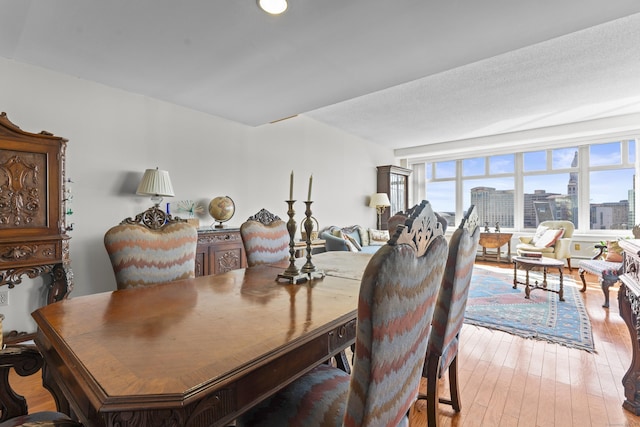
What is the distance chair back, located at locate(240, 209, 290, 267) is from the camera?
209 cm

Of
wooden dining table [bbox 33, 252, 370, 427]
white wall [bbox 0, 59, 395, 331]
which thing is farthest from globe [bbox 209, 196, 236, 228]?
wooden dining table [bbox 33, 252, 370, 427]

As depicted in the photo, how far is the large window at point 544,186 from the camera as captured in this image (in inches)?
220

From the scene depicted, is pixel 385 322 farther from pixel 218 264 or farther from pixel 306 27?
pixel 218 264

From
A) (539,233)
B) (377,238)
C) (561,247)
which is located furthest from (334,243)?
(539,233)

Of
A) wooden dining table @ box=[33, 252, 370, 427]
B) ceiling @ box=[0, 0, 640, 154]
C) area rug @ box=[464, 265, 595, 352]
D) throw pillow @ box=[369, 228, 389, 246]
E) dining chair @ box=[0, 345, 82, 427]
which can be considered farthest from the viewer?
throw pillow @ box=[369, 228, 389, 246]

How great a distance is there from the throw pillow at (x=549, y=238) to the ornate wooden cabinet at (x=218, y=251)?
5.13m

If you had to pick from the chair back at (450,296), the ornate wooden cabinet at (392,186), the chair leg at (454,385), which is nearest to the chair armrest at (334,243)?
the ornate wooden cabinet at (392,186)

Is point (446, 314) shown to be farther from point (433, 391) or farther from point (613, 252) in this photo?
point (613, 252)

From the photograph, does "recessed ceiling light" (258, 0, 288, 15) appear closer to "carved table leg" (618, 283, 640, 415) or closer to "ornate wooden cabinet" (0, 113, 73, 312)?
"ornate wooden cabinet" (0, 113, 73, 312)

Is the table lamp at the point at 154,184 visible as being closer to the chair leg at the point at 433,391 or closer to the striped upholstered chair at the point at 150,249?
the striped upholstered chair at the point at 150,249

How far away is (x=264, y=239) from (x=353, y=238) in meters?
2.82

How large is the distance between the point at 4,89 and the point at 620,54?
212 inches

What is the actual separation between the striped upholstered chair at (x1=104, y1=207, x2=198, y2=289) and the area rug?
2728mm

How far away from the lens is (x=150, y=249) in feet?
5.33
